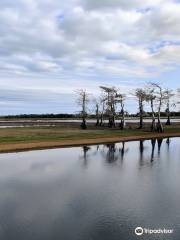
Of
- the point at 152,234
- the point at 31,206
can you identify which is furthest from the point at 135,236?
the point at 31,206

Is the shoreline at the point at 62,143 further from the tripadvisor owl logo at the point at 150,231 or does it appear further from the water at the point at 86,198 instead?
the tripadvisor owl logo at the point at 150,231

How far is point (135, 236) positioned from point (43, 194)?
9097 mm

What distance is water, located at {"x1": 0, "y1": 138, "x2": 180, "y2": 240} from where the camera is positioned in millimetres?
17547

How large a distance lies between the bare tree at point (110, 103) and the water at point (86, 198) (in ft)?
196

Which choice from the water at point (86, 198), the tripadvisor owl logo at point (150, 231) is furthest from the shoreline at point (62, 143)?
the tripadvisor owl logo at point (150, 231)

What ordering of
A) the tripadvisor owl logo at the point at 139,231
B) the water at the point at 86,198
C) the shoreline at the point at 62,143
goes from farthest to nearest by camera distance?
the shoreline at the point at 62,143
the water at the point at 86,198
the tripadvisor owl logo at the point at 139,231

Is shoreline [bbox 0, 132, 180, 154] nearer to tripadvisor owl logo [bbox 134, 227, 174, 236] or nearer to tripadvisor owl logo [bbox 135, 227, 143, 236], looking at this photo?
tripadvisor owl logo [bbox 135, 227, 143, 236]

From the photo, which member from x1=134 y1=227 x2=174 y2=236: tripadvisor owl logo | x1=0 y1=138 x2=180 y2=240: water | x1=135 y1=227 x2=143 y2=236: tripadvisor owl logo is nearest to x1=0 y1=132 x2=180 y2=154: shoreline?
x1=0 y1=138 x2=180 y2=240: water

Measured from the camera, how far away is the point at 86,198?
914 inches

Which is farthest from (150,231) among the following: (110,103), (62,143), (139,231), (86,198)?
(110,103)

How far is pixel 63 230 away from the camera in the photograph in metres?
17.5

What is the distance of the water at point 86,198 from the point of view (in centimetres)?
1755

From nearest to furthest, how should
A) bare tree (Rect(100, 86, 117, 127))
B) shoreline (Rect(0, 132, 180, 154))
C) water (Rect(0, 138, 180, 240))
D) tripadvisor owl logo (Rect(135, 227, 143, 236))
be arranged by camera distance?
1. tripadvisor owl logo (Rect(135, 227, 143, 236))
2. water (Rect(0, 138, 180, 240))
3. shoreline (Rect(0, 132, 180, 154))
4. bare tree (Rect(100, 86, 117, 127))

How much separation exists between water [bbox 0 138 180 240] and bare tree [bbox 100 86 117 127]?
59.8 meters
